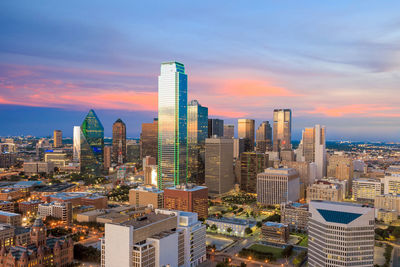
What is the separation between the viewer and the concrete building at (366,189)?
137875 millimetres

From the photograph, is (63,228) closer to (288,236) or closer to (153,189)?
(153,189)

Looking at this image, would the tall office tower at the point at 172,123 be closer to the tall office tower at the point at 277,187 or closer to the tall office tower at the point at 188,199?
the tall office tower at the point at 277,187

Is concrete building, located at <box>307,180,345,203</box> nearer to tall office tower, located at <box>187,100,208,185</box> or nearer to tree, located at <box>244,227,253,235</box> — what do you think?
tree, located at <box>244,227,253,235</box>

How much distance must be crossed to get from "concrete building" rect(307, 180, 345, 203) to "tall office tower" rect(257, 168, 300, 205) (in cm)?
772

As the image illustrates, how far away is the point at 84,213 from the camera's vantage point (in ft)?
341

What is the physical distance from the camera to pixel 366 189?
140 metres

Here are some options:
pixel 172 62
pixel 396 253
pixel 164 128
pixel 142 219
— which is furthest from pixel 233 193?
pixel 142 219

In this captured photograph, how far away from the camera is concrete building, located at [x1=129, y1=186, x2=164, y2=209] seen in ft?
390

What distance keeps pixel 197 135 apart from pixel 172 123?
43277 mm

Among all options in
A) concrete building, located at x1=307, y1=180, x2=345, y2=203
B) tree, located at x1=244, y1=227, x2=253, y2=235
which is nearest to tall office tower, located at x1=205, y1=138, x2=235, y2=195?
concrete building, located at x1=307, y1=180, x2=345, y2=203

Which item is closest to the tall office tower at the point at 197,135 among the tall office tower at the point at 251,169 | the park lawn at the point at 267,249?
the tall office tower at the point at 251,169

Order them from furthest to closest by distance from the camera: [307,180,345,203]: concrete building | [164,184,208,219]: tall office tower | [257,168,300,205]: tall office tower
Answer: [257,168,300,205]: tall office tower, [307,180,345,203]: concrete building, [164,184,208,219]: tall office tower

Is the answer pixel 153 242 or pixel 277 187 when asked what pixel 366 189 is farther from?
pixel 153 242

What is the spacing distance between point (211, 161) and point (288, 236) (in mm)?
76975
